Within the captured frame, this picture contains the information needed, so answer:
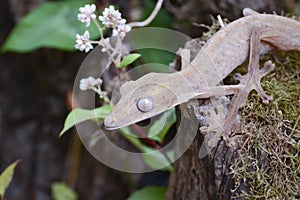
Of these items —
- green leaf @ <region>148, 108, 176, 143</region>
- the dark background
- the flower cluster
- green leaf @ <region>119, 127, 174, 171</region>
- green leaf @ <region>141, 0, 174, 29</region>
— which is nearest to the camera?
the flower cluster

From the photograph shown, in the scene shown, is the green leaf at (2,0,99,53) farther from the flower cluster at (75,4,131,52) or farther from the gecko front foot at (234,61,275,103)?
the gecko front foot at (234,61,275,103)

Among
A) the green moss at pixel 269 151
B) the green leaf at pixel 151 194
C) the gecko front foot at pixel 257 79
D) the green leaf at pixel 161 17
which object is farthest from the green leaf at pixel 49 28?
the green moss at pixel 269 151

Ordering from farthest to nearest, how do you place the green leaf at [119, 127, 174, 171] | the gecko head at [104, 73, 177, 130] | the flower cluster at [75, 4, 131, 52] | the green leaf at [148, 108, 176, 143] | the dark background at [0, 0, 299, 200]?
the dark background at [0, 0, 299, 200]
the green leaf at [119, 127, 174, 171]
the green leaf at [148, 108, 176, 143]
the flower cluster at [75, 4, 131, 52]
the gecko head at [104, 73, 177, 130]

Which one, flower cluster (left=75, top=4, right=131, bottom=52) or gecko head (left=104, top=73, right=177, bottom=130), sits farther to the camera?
flower cluster (left=75, top=4, right=131, bottom=52)

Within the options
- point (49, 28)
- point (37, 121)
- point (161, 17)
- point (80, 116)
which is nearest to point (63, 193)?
point (37, 121)

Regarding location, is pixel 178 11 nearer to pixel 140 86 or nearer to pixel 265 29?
pixel 265 29

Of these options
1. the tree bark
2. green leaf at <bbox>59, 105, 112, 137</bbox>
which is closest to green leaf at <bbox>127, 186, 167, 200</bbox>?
the tree bark

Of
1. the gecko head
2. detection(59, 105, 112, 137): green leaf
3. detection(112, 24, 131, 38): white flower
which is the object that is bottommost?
detection(59, 105, 112, 137): green leaf

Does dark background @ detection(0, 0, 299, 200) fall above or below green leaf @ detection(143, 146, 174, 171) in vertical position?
below
